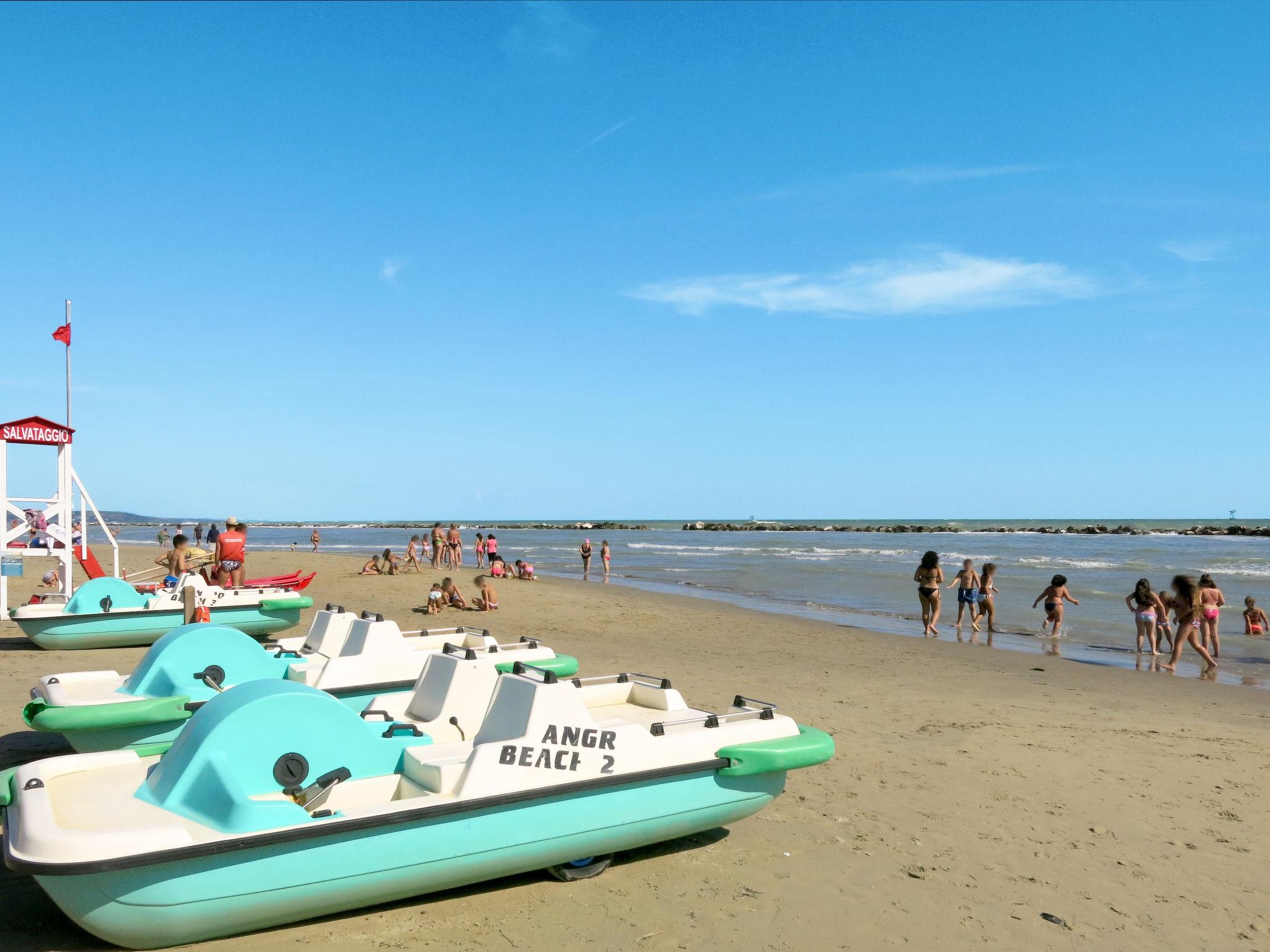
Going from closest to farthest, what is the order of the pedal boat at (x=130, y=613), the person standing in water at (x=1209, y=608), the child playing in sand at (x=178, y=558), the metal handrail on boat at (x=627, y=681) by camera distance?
the metal handrail on boat at (x=627, y=681) → the pedal boat at (x=130, y=613) → the person standing in water at (x=1209, y=608) → the child playing in sand at (x=178, y=558)

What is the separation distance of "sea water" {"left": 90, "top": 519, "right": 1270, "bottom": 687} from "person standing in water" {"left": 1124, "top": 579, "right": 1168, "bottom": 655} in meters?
0.41

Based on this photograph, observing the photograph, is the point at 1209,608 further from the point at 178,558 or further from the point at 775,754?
the point at 178,558

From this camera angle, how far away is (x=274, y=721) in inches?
185

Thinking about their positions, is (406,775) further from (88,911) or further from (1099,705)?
(1099,705)

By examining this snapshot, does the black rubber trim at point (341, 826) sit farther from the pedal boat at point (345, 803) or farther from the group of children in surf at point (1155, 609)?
the group of children in surf at point (1155, 609)

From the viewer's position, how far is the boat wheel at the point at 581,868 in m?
5.05

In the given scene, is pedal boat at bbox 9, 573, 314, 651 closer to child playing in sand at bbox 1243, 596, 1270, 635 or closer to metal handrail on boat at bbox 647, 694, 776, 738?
metal handrail on boat at bbox 647, 694, 776, 738

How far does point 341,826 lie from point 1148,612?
1470cm

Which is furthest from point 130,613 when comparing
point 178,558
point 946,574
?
point 946,574

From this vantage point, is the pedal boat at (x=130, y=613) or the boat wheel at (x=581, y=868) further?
the pedal boat at (x=130, y=613)

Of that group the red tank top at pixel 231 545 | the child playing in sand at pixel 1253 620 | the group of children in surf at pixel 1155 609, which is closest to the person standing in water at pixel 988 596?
the group of children in surf at pixel 1155 609

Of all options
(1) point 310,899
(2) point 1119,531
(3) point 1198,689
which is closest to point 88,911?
(1) point 310,899

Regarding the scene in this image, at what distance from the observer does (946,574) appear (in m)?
36.5

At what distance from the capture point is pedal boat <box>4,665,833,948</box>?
3.93 meters
